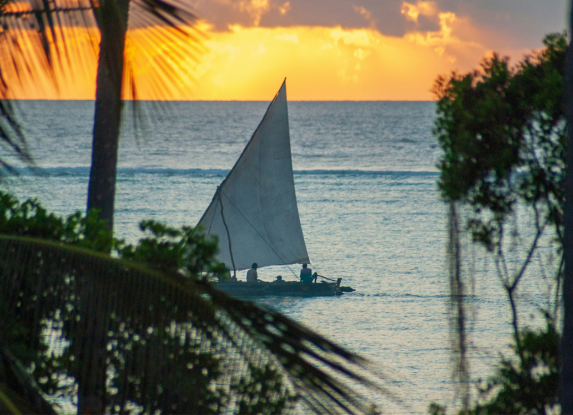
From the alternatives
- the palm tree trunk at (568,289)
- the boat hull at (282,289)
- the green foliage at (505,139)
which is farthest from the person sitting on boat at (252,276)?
the palm tree trunk at (568,289)

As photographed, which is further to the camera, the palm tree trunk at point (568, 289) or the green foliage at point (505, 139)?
the green foliage at point (505, 139)

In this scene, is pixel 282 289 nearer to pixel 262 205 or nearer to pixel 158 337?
pixel 262 205

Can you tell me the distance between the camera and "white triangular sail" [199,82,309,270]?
26.3 meters

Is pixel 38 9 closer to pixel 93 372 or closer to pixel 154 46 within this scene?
pixel 154 46

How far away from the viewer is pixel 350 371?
10.5 feet

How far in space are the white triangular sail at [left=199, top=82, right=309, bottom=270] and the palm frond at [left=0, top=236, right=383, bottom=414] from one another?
2225 cm

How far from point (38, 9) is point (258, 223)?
949 inches

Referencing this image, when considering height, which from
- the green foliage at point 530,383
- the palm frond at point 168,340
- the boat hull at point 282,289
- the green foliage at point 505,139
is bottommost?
the green foliage at point 530,383

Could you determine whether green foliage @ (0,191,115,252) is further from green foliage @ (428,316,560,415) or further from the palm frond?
green foliage @ (428,316,560,415)

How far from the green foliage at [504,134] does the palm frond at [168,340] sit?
346 centimetres

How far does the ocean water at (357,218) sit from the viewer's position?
16375 millimetres

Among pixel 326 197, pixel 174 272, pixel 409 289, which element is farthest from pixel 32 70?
pixel 326 197

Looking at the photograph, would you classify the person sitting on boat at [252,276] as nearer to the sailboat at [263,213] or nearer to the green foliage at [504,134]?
the sailboat at [263,213]

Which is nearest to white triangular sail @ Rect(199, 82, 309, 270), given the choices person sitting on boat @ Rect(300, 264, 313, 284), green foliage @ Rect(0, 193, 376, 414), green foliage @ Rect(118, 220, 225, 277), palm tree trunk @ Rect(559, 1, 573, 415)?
person sitting on boat @ Rect(300, 264, 313, 284)
